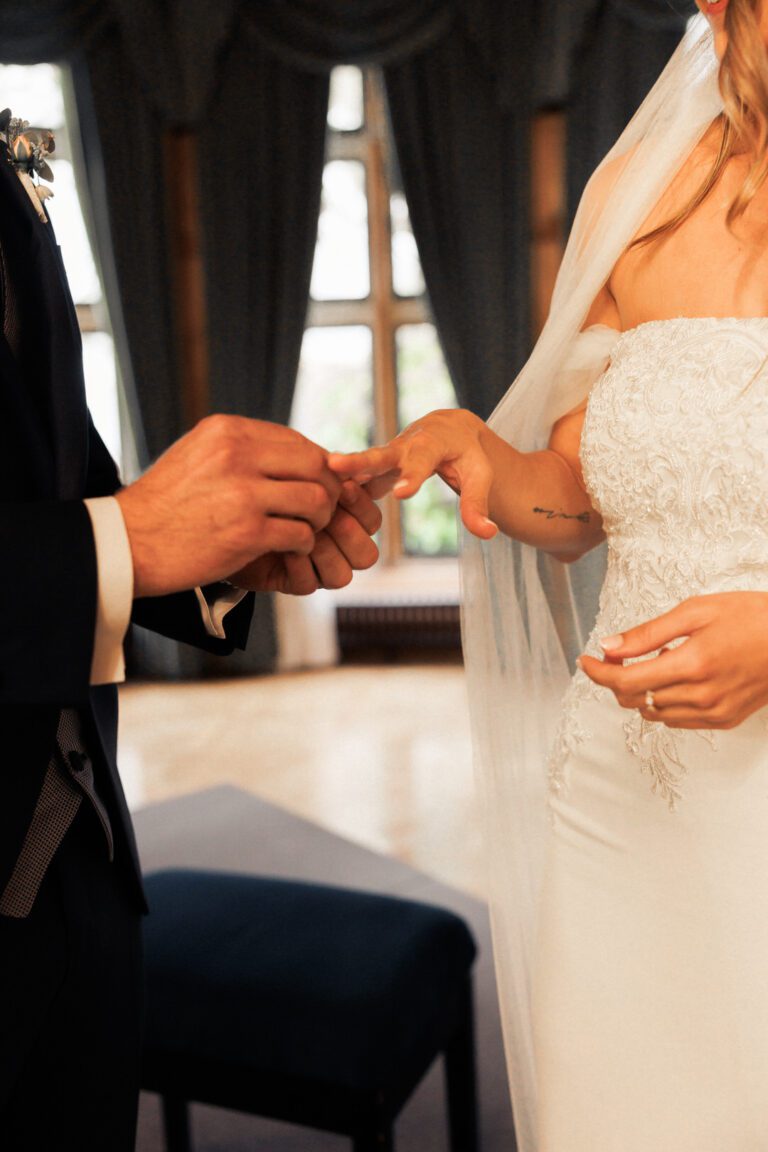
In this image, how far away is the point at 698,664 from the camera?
1.16 metres

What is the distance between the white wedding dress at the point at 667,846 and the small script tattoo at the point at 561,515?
114mm

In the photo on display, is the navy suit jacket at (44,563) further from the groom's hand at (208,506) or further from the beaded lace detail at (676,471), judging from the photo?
the beaded lace detail at (676,471)

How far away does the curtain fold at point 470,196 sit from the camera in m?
6.04

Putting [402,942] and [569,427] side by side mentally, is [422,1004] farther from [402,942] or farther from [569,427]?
[569,427]

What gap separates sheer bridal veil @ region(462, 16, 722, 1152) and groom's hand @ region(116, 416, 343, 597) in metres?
0.70

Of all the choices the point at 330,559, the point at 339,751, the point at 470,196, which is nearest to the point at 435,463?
the point at 330,559

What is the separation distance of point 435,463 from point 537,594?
0.52 m

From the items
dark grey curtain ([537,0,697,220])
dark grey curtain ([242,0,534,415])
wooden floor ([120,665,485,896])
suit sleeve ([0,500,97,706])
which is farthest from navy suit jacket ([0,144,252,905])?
dark grey curtain ([537,0,697,220])

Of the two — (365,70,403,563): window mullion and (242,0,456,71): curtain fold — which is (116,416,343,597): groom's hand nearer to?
(242,0,456,71): curtain fold

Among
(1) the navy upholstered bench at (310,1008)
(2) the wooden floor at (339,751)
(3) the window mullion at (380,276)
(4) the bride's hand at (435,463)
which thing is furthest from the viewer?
(3) the window mullion at (380,276)

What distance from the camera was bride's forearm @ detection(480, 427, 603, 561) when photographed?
63.1 inches

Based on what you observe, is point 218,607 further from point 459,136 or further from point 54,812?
point 459,136

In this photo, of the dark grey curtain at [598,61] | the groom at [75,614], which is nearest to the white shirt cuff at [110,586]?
the groom at [75,614]

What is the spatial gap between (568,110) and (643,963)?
5.45 metres
